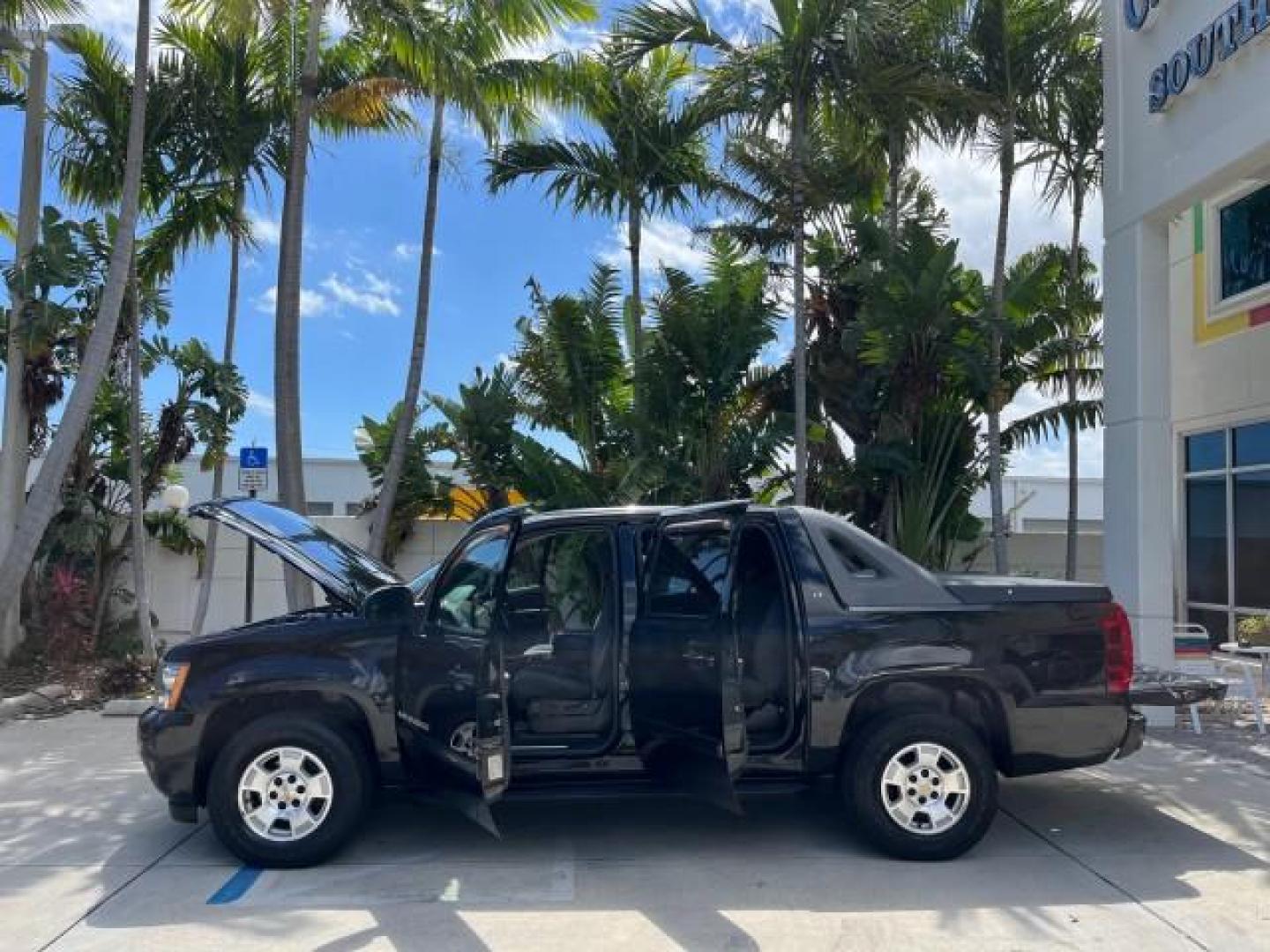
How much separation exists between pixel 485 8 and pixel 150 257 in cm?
564

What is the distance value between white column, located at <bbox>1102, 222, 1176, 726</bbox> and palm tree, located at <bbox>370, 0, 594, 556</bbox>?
22.1 ft

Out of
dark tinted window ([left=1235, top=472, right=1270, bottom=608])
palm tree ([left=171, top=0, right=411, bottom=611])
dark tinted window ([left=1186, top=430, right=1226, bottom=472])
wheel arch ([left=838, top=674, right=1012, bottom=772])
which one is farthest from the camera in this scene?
dark tinted window ([left=1186, top=430, right=1226, bottom=472])

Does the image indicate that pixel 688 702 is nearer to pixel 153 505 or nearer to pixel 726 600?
pixel 726 600

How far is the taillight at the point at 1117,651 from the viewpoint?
19.8ft

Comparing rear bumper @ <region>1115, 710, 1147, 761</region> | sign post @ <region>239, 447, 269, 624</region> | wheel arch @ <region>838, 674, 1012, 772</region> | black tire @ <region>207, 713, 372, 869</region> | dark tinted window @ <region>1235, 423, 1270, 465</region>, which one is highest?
dark tinted window @ <region>1235, 423, 1270, 465</region>

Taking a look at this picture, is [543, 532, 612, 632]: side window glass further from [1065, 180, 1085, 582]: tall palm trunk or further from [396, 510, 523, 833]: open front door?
[1065, 180, 1085, 582]: tall palm trunk

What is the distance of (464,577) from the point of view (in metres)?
6.27

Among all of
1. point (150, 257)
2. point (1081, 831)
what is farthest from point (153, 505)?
Answer: point (1081, 831)

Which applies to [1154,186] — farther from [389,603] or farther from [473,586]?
[389,603]

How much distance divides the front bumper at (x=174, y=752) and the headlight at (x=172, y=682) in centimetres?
5

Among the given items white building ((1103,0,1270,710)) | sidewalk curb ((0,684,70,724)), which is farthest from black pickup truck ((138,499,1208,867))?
sidewalk curb ((0,684,70,724))

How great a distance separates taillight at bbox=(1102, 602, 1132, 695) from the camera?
19.8ft

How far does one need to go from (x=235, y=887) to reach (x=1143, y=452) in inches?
314

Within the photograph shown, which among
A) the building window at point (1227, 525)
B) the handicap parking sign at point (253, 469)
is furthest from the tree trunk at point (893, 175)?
the handicap parking sign at point (253, 469)
